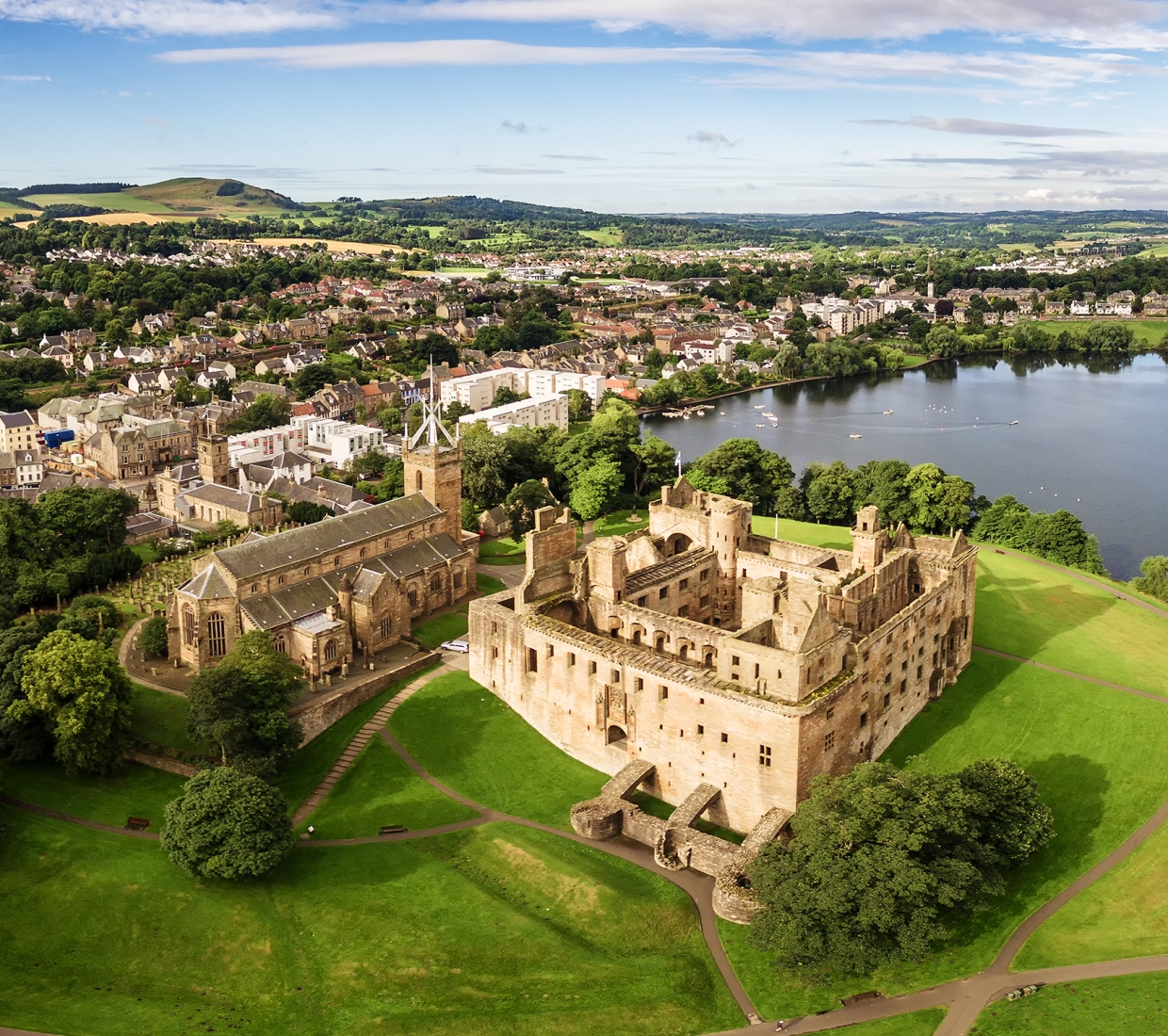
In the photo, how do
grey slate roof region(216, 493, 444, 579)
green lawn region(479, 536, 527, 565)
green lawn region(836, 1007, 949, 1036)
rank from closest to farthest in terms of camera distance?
green lawn region(836, 1007, 949, 1036)
grey slate roof region(216, 493, 444, 579)
green lawn region(479, 536, 527, 565)

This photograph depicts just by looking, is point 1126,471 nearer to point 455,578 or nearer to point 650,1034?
point 455,578

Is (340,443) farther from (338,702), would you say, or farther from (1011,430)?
(1011,430)

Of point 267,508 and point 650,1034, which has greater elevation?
point 267,508

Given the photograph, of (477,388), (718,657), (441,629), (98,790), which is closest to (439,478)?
(441,629)

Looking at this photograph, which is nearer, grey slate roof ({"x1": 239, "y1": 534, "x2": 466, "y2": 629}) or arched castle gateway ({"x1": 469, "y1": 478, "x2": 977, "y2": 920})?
arched castle gateway ({"x1": 469, "y1": 478, "x2": 977, "y2": 920})

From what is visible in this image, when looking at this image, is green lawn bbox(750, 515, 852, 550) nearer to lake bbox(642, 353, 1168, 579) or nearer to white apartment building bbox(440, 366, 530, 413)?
lake bbox(642, 353, 1168, 579)

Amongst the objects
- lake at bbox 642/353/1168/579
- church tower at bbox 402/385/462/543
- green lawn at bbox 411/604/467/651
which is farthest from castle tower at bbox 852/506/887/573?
lake at bbox 642/353/1168/579

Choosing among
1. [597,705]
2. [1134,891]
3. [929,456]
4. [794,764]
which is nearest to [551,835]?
[597,705]
